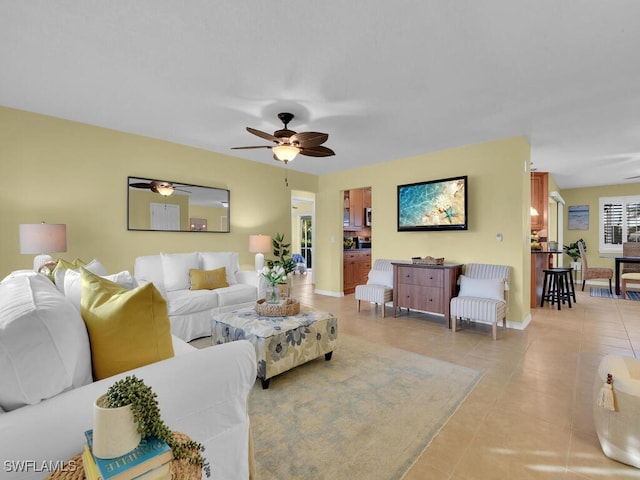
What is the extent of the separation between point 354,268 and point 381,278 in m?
1.80

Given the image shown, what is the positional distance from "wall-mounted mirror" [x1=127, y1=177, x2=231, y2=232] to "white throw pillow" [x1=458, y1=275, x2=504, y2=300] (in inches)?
144

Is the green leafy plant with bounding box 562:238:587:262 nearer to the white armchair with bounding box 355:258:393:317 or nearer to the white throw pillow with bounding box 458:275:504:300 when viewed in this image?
the white throw pillow with bounding box 458:275:504:300

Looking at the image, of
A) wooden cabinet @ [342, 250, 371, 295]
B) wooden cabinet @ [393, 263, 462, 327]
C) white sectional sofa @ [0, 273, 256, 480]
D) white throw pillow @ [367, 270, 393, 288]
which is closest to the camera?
white sectional sofa @ [0, 273, 256, 480]

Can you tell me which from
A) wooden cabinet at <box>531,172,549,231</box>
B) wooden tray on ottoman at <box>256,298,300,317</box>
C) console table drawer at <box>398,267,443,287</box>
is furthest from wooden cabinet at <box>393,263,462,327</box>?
wooden cabinet at <box>531,172,549,231</box>

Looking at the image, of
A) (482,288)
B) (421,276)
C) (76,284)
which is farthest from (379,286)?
(76,284)

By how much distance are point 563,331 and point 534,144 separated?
2.60m

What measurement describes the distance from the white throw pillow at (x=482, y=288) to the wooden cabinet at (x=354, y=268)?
2725 mm

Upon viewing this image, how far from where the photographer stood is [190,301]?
11.5 feet

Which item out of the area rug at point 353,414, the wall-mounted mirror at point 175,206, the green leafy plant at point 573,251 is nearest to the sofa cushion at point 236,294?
the wall-mounted mirror at point 175,206

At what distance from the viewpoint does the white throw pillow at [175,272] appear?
388 centimetres

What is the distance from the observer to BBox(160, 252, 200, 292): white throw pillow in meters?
3.88

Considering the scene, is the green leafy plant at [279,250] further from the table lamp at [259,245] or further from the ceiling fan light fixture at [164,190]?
the ceiling fan light fixture at [164,190]

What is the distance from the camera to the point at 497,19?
76.7 inches

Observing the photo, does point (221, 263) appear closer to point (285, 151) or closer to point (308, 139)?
point (285, 151)
